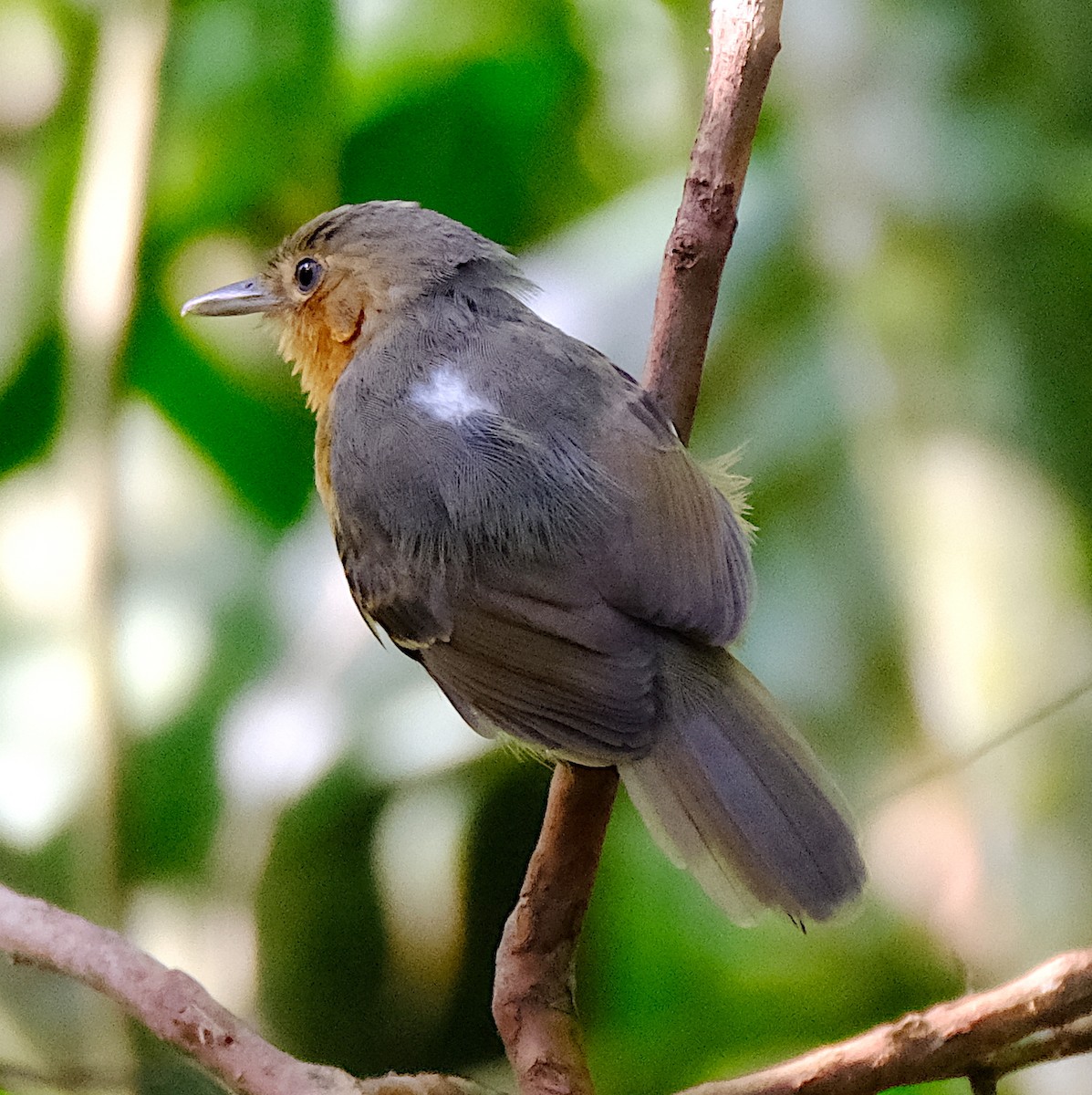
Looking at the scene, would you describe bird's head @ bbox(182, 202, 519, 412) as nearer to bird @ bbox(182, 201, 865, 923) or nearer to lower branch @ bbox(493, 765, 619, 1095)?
bird @ bbox(182, 201, 865, 923)

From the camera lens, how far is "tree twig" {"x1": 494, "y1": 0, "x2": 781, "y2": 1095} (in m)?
1.30

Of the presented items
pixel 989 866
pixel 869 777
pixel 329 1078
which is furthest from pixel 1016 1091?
pixel 329 1078

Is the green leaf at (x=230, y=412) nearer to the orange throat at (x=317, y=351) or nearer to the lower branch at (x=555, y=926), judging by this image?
the orange throat at (x=317, y=351)

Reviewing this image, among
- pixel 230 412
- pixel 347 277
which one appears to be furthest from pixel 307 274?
pixel 230 412

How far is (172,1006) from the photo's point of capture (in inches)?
48.1

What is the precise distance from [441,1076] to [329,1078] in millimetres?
231

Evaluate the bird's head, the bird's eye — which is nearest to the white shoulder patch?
the bird's head

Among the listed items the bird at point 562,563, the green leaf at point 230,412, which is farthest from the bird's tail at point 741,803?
the green leaf at point 230,412

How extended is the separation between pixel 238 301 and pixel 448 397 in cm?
43

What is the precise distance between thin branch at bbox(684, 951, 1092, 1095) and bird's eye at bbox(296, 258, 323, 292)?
3.48ft

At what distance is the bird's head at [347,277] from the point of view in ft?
4.87

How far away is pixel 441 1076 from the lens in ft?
4.65

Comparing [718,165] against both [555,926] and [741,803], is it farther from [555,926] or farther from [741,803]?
[555,926]

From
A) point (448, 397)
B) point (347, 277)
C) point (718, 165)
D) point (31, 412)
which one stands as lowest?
point (448, 397)
